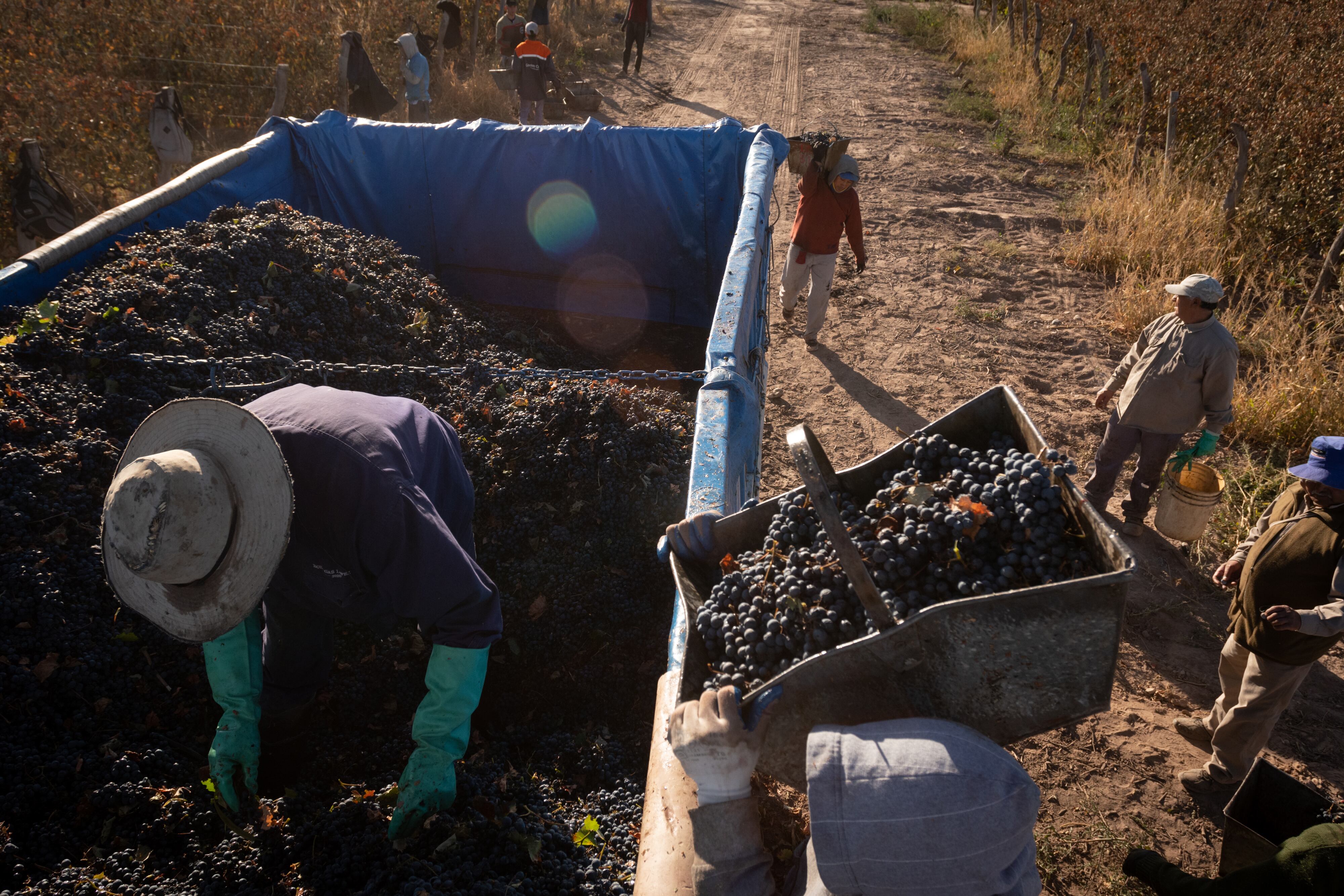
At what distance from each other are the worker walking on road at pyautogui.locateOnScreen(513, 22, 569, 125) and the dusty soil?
188cm

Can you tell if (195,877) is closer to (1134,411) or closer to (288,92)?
(1134,411)

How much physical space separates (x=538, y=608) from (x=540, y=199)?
4.03 metres

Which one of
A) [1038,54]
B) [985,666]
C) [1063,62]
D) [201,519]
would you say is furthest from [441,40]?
[985,666]

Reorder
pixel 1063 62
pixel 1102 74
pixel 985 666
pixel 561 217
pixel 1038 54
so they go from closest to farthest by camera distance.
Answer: pixel 985 666
pixel 561 217
pixel 1102 74
pixel 1063 62
pixel 1038 54

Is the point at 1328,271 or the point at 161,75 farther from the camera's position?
the point at 161,75

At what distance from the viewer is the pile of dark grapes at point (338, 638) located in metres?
2.25

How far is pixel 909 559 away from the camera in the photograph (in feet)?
5.30

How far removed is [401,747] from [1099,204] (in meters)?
8.35

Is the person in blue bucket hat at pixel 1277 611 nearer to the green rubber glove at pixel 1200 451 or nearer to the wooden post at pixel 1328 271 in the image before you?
the green rubber glove at pixel 1200 451

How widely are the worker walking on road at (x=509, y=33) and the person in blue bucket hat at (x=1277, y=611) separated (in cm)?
1027

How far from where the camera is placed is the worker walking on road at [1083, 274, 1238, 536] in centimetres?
384

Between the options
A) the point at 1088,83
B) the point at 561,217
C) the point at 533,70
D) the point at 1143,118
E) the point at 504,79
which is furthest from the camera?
the point at 1088,83

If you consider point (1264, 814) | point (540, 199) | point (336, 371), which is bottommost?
point (1264, 814)

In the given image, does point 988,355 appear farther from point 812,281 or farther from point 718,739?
point 718,739
